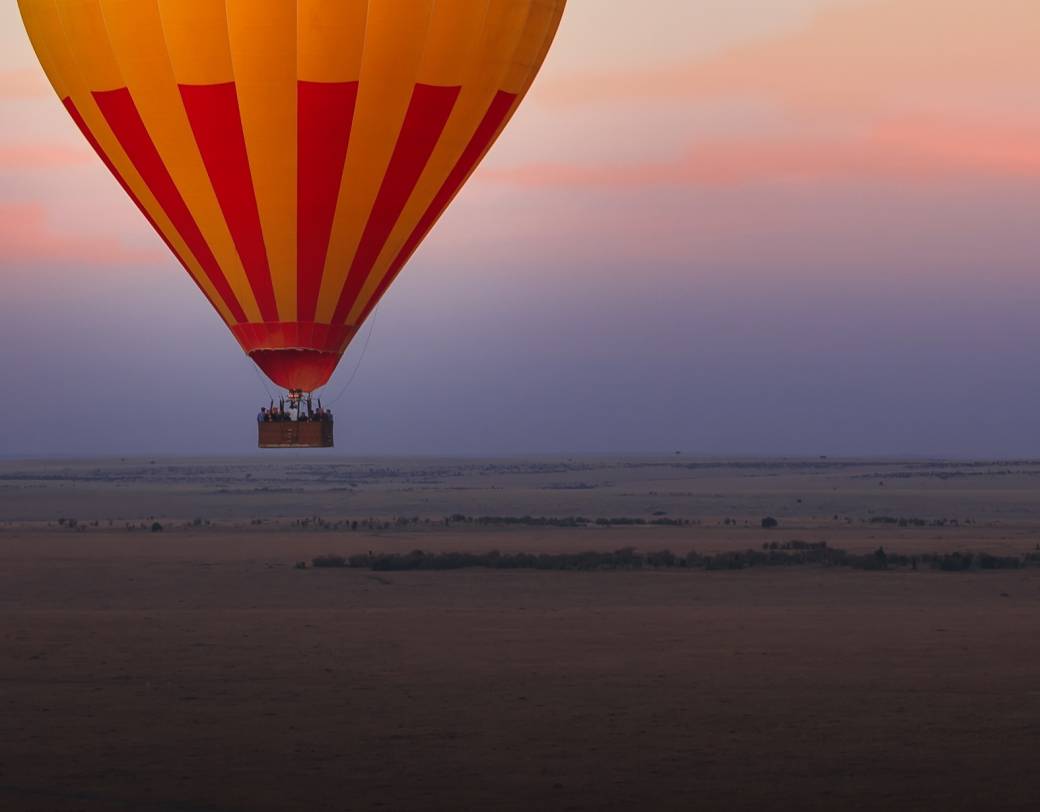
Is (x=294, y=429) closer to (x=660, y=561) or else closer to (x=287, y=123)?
(x=287, y=123)

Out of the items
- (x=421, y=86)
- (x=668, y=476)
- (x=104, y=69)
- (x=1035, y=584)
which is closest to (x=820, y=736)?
(x=421, y=86)

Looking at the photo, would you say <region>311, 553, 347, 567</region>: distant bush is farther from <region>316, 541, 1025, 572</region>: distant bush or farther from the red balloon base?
the red balloon base

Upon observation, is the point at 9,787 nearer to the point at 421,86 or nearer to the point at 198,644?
the point at 198,644

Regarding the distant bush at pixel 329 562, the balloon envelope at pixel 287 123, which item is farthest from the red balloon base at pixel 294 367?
the distant bush at pixel 329 562

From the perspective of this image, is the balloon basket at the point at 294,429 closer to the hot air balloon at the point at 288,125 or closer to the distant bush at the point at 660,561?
the hot air balloon at the point at 288,125

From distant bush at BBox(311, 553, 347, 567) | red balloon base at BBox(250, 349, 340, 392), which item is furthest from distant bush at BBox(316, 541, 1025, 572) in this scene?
red balloon base at BBox(250, 349, 340, 392)

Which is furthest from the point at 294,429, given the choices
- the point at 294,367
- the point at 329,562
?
the point at 329,562

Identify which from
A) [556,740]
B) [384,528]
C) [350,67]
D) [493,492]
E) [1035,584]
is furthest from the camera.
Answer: [493,492]
